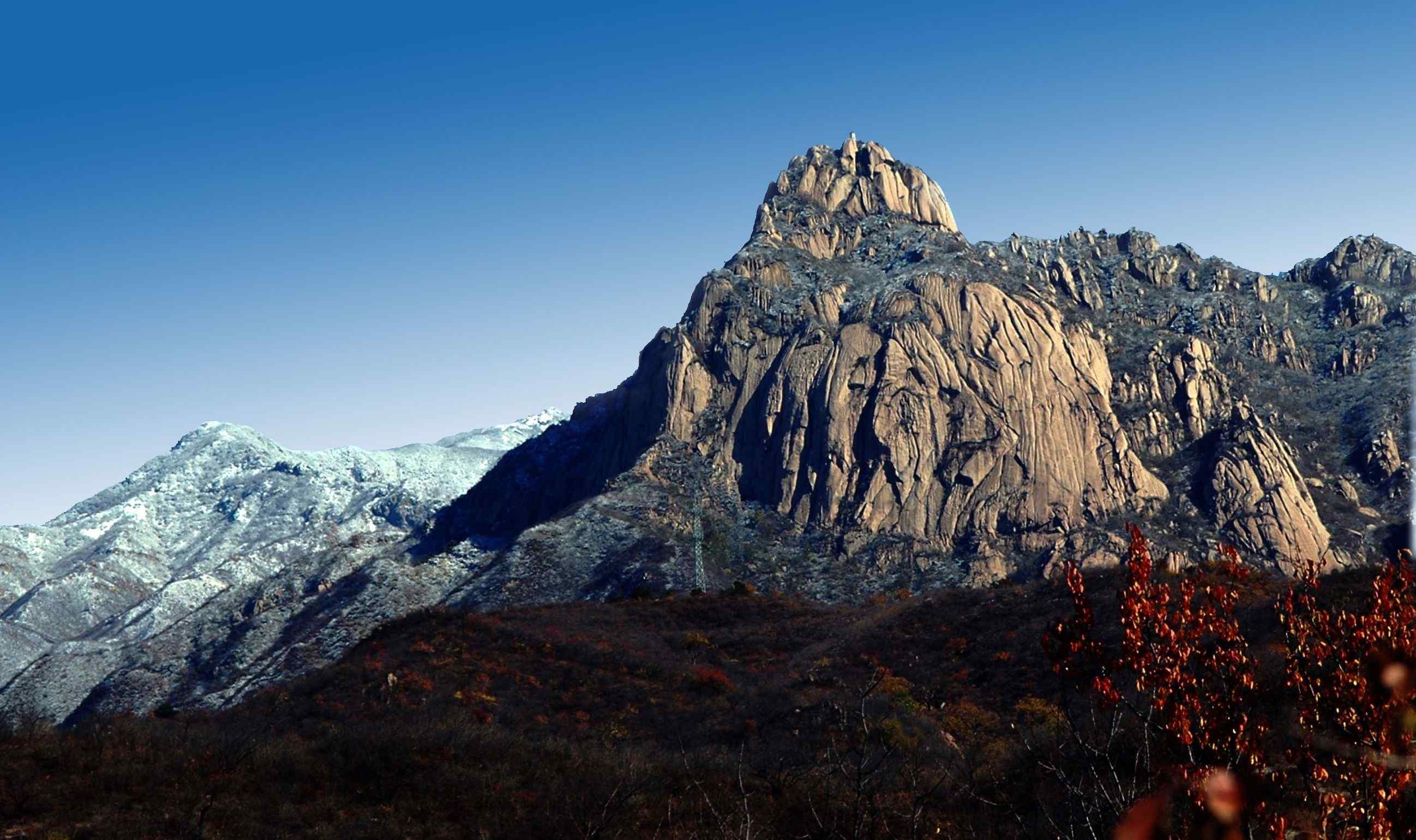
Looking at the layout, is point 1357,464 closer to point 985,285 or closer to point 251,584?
point 985,285

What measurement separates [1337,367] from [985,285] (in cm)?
8669

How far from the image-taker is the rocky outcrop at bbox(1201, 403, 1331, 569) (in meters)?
152

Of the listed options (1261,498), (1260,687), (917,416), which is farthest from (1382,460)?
(1260,687)

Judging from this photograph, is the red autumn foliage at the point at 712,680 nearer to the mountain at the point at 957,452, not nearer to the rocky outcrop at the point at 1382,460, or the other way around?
the mountain at the point at 957,452

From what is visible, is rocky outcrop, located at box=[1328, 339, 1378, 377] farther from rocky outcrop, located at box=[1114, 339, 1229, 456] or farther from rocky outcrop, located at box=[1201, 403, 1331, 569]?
rocky outcrop, located at box=[1201, 403, 1331, 569]

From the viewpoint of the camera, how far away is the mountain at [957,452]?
495ft

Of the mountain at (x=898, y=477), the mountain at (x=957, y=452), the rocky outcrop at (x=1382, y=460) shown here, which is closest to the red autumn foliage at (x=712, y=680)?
the mountain at (x=898, y=477)

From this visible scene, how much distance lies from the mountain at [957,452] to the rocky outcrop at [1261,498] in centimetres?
43

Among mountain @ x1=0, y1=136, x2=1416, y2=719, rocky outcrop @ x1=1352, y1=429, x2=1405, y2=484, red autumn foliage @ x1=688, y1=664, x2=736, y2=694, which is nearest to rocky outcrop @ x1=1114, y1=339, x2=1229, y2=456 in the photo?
mountain @ x1=0, y1=136, x2=1416, y2=719

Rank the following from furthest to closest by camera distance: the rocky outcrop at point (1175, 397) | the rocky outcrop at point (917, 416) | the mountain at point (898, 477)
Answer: the rocky outcrop at point (1175, 397) < the rocky outcrop at point (917, 416) < the mountain at point (898, 477)

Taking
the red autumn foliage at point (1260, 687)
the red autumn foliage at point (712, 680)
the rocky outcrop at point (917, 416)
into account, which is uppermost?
the rocky outcrop at point (917, 416)

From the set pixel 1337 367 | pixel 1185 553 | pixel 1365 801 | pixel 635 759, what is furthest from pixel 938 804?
pixel 1337 367

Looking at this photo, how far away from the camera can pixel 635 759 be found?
29.7m

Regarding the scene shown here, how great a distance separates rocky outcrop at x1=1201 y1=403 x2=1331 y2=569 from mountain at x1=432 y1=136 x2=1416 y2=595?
0.43 m
